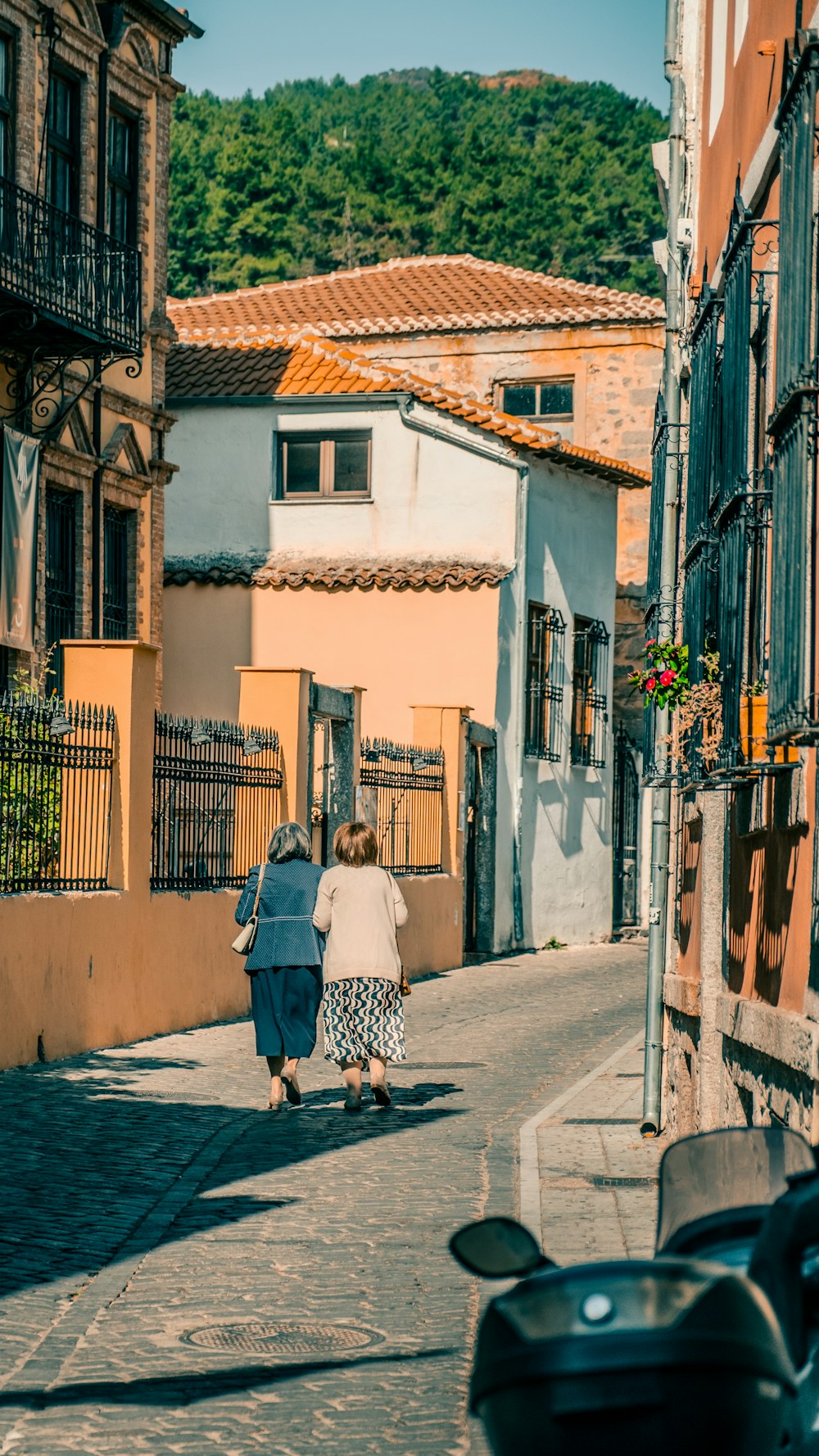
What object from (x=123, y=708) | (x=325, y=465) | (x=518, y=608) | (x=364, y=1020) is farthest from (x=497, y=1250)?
(x=325, y=465)

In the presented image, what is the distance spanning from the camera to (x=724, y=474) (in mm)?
8711

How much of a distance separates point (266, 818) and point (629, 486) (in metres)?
13.4

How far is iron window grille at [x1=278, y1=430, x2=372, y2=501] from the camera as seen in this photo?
88.1 ft

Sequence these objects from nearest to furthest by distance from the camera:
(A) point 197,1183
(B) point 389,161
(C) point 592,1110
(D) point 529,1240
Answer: (D) point 529,1240
(A) point 197,1183
(C) point 592,1110
(B) point 389,161

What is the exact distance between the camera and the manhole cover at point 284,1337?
6.30 meters

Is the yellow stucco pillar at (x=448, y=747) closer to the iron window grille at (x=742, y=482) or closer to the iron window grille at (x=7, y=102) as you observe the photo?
the iron window grille at (x=7, y=102)

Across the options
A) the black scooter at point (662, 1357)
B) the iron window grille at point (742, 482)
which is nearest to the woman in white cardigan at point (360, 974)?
the iron window grille at point (742, 482)

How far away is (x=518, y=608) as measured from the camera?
85.9ft

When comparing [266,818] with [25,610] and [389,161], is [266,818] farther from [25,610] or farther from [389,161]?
[389,161]

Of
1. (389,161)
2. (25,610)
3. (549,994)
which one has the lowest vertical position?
(549,994)

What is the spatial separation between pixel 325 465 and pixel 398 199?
3526 centimetres

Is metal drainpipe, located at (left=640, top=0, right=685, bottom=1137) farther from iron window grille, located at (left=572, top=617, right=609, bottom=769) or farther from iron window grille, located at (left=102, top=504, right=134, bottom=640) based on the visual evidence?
iron window grille, located at (left=572, top=617, right=609, bottom=769)

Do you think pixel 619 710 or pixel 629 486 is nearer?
pixel 629 486

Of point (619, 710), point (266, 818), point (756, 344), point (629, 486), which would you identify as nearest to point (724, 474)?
→ point (756, 344)
